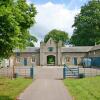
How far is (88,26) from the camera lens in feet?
346

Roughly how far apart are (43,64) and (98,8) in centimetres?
3088

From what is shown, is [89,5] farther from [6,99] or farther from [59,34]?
[6,99]

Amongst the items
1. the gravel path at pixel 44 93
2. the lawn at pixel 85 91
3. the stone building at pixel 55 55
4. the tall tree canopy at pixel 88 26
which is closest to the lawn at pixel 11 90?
the gravel path at pixel 44 93

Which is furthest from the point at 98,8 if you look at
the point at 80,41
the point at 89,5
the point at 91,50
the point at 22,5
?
the point at 22,5

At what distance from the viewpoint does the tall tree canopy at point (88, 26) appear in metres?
105

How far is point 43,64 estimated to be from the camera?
91.9 m

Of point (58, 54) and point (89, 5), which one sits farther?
point (89, 5)

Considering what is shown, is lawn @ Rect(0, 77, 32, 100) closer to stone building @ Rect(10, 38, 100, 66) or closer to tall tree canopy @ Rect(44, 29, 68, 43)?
stone building @ Rect(10, 38, 100, 66)

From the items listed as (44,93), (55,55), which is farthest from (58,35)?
(44,93)

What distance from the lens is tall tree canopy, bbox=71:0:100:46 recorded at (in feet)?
345

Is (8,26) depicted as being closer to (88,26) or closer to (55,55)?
(55,55)

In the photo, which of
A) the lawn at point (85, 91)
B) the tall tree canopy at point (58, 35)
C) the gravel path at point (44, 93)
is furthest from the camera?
the tall tree canopy at point (58, 35)

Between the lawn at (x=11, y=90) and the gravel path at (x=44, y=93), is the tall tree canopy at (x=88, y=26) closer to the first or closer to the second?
the lawn at (x=11, y=90)

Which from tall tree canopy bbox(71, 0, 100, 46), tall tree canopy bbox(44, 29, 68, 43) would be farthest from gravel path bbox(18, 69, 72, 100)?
tall tree canopy bbox(44, 29, 68, 43)
